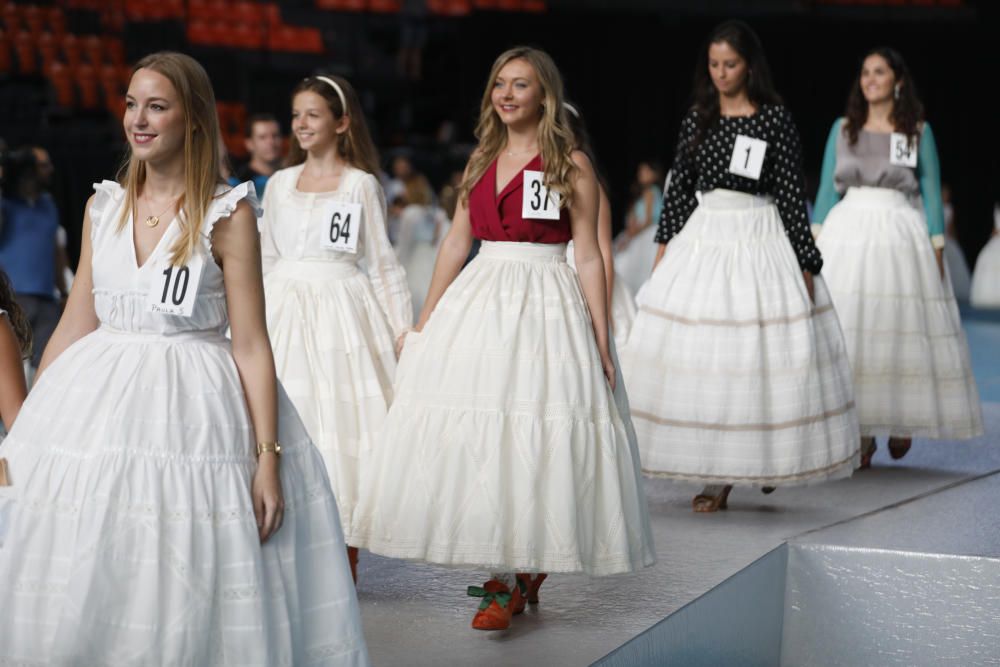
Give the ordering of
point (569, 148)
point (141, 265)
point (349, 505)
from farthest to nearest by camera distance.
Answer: point (349, 505) → point (569, 148) → point (141, 265)

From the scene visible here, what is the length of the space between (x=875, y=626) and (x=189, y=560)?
2292mm

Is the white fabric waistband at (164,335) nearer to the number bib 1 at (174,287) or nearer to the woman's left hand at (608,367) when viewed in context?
the number bib 1 at (174,287)

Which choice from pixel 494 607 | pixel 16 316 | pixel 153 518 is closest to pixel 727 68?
pixel 494 607

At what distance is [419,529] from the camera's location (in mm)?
3137

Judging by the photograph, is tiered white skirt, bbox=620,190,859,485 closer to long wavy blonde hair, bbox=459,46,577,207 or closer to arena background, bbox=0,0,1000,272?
→ long wavy blonde hair, bbox=459,46,577,207

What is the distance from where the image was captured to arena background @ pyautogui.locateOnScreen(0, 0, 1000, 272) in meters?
13.3

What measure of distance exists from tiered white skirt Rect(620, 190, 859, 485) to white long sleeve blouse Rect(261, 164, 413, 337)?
898mm

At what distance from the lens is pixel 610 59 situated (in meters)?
14.1

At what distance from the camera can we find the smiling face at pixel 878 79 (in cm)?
502

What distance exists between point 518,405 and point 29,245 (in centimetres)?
374

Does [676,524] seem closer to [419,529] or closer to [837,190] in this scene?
[419,529]

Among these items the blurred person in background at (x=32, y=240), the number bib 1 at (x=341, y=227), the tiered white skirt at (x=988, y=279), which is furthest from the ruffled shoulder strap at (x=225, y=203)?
the tiered white skirt at (x=988, y=279)

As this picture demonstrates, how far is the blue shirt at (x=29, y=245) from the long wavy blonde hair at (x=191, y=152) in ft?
13.9

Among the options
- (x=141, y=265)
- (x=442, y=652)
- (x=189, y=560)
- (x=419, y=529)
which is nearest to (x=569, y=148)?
(x=419, y=529)
